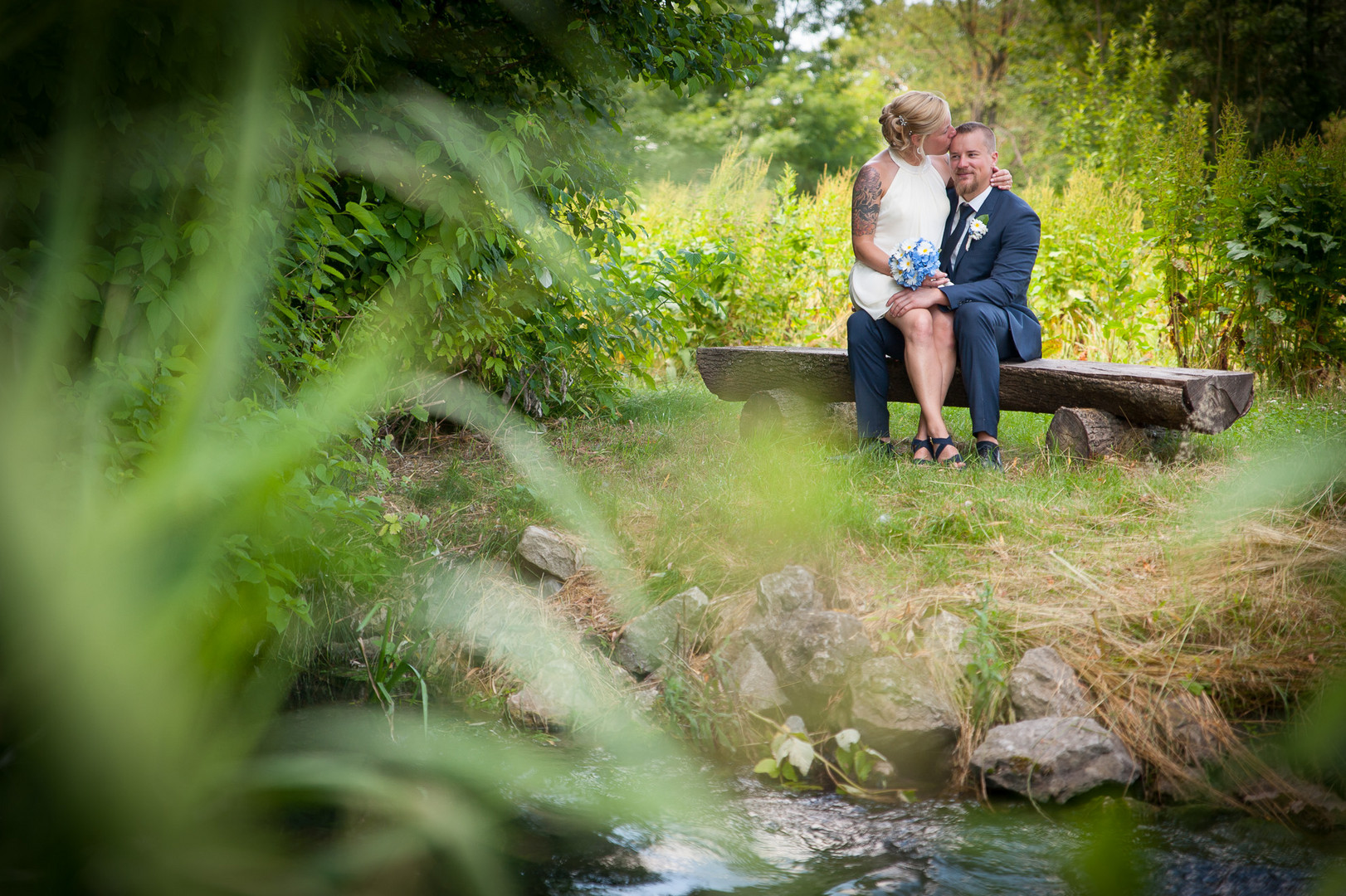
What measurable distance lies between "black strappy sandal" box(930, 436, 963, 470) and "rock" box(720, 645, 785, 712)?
4.85ft

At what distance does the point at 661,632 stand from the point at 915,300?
1937 millimetres

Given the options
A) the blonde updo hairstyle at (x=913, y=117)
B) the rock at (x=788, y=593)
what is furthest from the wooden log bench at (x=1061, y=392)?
the rock at (x=788, y=593)

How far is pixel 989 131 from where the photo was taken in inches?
162

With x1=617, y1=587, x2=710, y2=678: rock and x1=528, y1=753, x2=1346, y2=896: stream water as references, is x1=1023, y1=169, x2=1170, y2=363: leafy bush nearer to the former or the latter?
x1=617, y1=587, x2=710, y2=678: rock

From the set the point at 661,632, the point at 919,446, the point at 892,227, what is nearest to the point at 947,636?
the point at 661,632

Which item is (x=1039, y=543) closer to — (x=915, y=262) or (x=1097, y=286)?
(x=915, y=262)

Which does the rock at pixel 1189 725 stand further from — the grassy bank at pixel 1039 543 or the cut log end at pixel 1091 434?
the cut log end at pixel 1091 434

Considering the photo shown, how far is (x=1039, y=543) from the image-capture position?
9.97 ft

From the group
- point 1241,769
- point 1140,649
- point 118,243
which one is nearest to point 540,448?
point 118,243

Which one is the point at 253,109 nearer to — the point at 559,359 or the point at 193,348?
the point at 193,348

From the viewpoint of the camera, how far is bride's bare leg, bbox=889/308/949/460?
3.96 meters

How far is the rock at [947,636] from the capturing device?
2542mm

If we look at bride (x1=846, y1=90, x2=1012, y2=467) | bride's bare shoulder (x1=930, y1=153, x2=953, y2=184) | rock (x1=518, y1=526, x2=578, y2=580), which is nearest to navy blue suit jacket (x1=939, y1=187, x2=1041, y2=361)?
bride (x1=846, y1=90, x2=1012, y2=467)

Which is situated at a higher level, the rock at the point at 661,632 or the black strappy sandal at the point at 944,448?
the black strappy sandal at the point at 944,448
